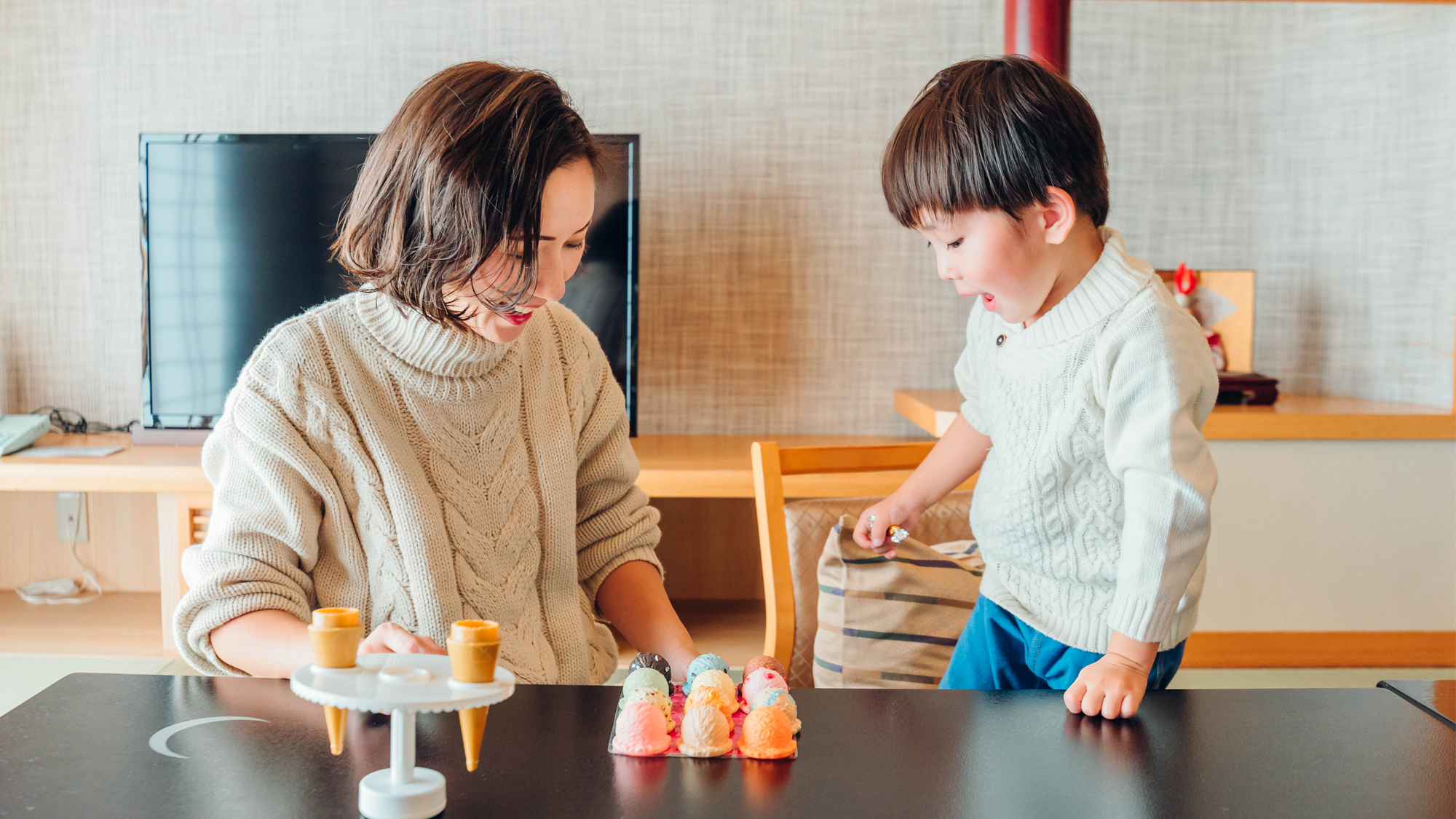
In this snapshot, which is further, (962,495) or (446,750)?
(962,495)

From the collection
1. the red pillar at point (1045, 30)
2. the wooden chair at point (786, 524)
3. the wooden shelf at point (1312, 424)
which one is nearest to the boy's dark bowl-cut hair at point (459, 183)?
the wooden chair at point (786, 524)

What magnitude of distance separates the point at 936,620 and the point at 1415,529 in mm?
1644

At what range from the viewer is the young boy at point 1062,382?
0.95 m

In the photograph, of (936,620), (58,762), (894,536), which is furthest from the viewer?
(936,620)

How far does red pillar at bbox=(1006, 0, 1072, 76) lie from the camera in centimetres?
239

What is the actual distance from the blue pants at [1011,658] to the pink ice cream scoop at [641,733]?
563 mm

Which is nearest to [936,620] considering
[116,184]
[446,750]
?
[446,750]

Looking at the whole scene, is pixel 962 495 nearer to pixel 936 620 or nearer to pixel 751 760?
pixel 936 620

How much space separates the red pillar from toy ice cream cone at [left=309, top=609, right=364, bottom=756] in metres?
2.20

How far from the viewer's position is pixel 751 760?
70 cm

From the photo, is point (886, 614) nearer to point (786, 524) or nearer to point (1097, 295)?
point (786, 524)

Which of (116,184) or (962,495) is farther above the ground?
(116,184)

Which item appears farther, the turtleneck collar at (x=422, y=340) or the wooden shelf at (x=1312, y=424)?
the wooden shelf at (x=1312, y=424)

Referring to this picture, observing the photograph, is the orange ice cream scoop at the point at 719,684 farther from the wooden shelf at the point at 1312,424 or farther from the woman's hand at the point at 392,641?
the wooden shelf at the point at 1312,424
